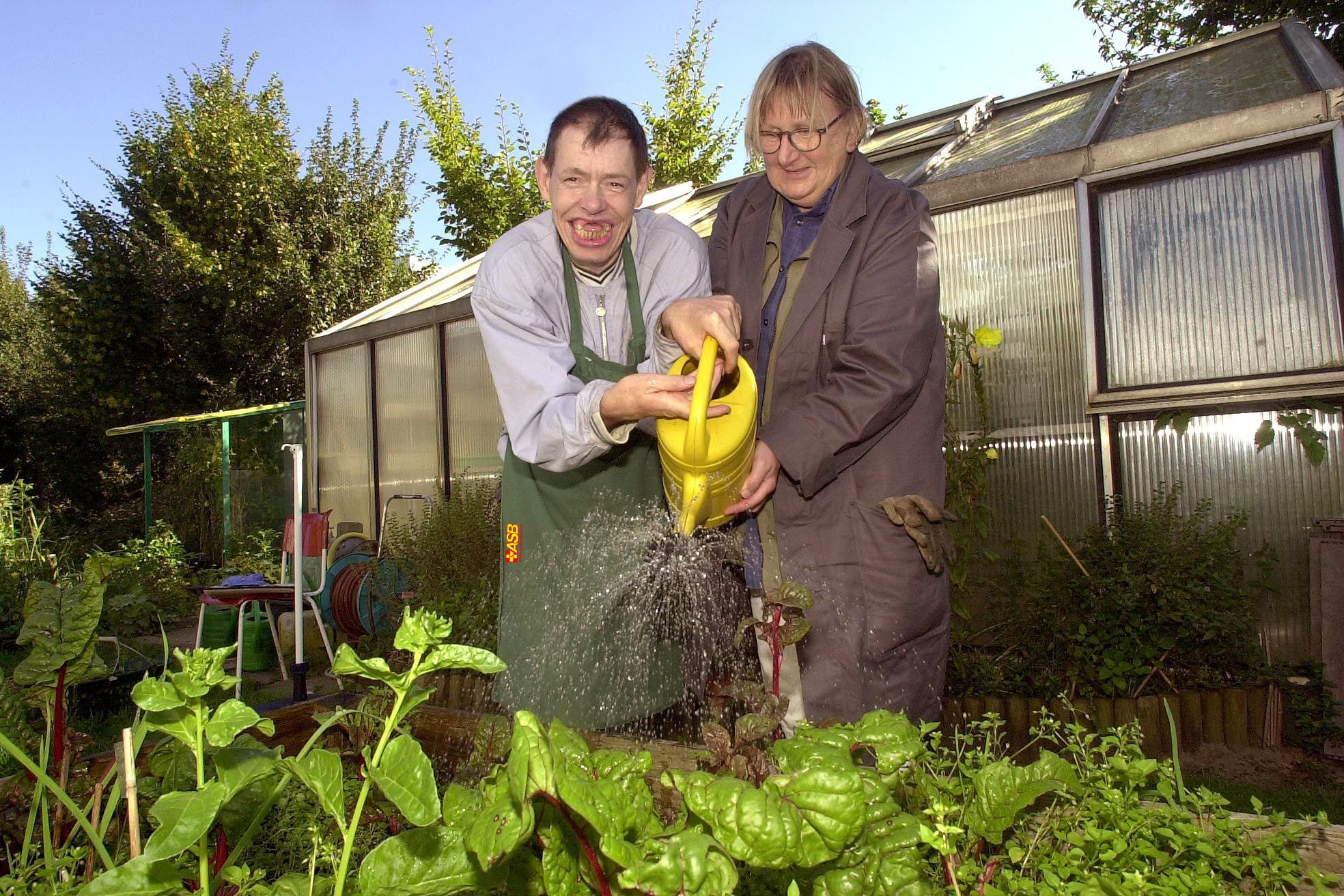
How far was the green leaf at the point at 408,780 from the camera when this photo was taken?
26.0 inches

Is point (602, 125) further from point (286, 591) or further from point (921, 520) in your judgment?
point (286, 591)

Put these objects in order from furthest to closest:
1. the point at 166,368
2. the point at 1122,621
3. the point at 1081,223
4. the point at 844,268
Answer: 1. the point at 166,368
2. the point at 1081,223
3. the point at 1122,621
4. the point at 844,268

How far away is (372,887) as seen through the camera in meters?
0.72

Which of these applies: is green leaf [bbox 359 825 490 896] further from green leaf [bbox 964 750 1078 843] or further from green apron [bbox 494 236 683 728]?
green apron [bbox 494 236 683 728]

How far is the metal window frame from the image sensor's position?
3379mm

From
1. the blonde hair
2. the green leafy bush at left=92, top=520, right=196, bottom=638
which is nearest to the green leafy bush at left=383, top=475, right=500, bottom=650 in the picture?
the green leafy bush at left=92, top=520, right=196, bottom=638

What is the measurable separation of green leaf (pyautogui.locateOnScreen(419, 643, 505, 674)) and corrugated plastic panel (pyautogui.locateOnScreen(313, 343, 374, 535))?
760 centimetres

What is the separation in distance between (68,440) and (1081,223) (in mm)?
17579

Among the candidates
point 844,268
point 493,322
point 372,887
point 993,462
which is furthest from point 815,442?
point 993,462

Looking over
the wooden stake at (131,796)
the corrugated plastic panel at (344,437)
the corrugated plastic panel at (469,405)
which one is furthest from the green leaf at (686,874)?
the corrugated plastic panel at (344,437)

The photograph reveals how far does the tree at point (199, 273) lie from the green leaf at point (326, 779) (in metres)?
15.5

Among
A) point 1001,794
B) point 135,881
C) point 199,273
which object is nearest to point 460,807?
point 135,881

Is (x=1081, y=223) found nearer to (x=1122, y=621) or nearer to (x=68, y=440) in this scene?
(x=1122, y=621)

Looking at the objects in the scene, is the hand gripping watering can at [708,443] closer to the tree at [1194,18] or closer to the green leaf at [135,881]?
the green leaf at [135,881]
